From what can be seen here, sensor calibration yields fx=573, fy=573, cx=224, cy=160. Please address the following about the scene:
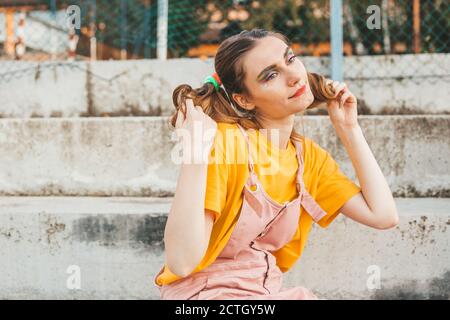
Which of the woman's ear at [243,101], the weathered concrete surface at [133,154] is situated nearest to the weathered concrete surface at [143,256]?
the weathered concrete surface at [133,154]

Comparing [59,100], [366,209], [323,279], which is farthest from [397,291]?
[59,100]

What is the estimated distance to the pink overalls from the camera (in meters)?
1.66

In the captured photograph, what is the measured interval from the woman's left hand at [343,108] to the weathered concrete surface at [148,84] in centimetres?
184

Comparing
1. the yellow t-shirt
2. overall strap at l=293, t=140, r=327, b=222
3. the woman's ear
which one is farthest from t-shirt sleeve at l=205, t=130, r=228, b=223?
overall strap at l=293, t=140, r=327, b=222

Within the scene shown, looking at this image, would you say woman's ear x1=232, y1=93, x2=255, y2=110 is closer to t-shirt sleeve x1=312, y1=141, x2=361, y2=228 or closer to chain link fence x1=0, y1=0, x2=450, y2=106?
t-shirt sleeve x1=312, y1=141, x2=361, y2=228

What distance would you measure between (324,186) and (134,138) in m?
1.58

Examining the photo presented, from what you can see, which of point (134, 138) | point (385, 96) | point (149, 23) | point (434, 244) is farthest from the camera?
point (149, 23)

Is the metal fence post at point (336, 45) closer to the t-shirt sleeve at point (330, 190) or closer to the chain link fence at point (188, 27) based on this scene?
the chain link fence at point (188, 27)

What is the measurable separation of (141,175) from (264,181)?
158 cm

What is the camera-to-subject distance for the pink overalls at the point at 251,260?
5.44 ft

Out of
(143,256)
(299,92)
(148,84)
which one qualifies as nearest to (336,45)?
(148,84)

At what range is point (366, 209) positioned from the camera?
1.84 meters

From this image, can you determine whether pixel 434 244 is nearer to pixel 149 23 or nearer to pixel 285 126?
pixel 285 126

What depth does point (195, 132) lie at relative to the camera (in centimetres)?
155
